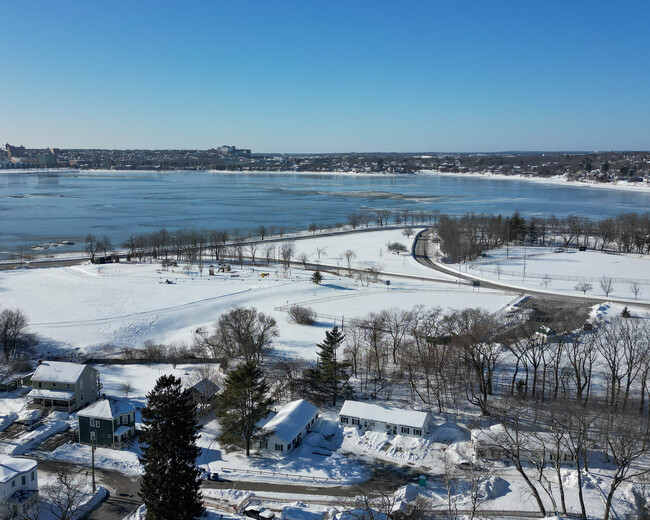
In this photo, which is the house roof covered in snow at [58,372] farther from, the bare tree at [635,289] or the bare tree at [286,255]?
the bare tree at [635,289]

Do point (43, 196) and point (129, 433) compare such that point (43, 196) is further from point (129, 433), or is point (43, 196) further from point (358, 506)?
point (358, 506)

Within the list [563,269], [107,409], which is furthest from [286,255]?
[107,409]

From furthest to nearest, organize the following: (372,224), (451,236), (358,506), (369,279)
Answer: (372,224)
(451,236)
(369,279)
(358,506)

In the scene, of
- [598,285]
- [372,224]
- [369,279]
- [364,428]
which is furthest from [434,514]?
[372,224]

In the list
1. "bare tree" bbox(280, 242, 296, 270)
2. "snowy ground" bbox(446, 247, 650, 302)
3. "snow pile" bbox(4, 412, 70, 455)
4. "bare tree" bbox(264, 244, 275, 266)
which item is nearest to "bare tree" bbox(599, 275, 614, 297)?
"snowy ground" bbox(446, 247, 650, 302)

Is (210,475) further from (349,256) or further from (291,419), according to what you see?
(349,256)

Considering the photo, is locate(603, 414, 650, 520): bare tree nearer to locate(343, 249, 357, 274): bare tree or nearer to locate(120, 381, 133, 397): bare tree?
locate(120, 381, 133, 397): bare tree

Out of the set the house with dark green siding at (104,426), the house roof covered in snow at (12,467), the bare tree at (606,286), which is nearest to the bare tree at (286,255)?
the bare tree at (606,286)
